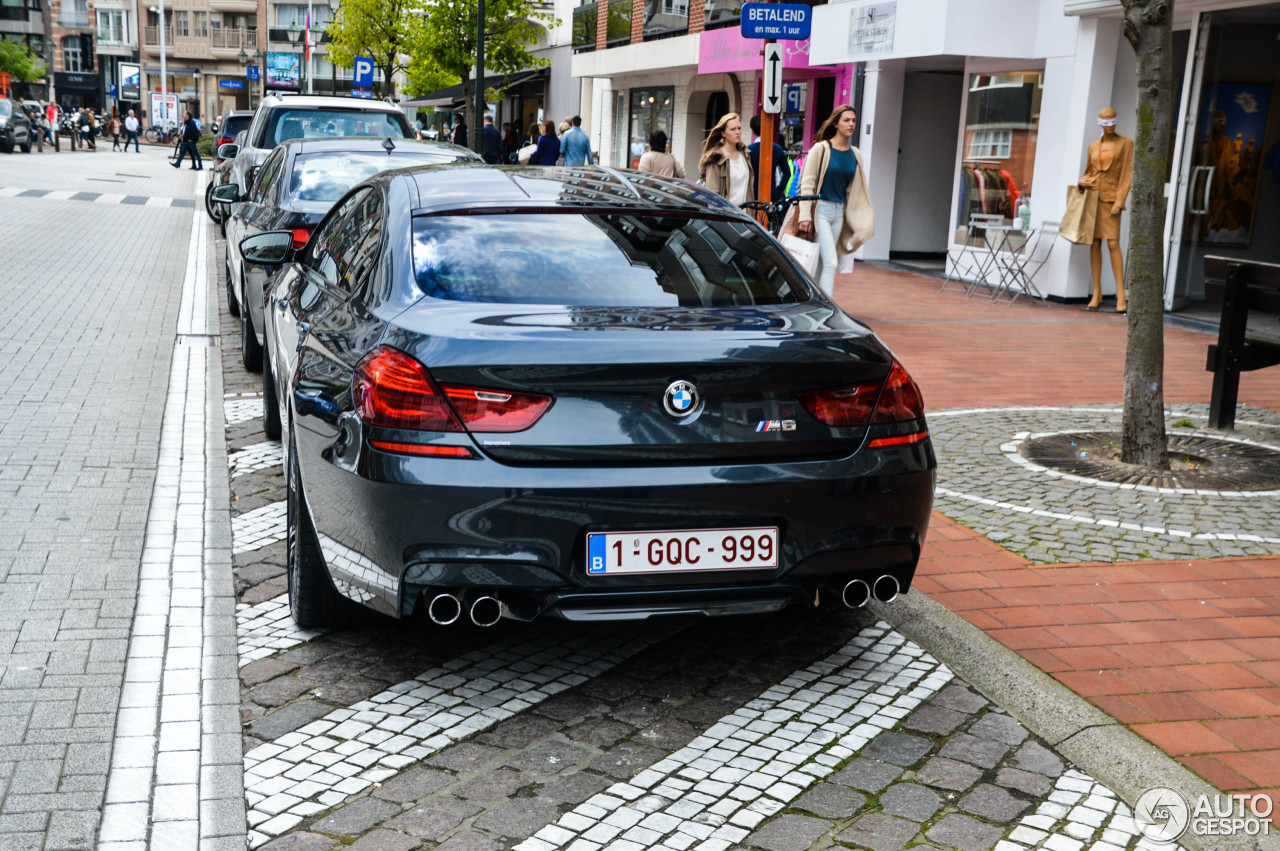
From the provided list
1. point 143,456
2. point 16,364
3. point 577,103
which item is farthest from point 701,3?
point 143,456

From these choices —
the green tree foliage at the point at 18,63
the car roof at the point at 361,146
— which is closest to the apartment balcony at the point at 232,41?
the green tree foliage at the point at 18,63

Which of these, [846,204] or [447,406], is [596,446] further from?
[846,204]

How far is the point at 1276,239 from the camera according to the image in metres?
14.3

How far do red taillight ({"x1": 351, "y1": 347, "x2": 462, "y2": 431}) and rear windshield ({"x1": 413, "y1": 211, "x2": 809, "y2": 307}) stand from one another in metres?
0.41

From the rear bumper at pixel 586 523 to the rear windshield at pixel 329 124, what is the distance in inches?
433

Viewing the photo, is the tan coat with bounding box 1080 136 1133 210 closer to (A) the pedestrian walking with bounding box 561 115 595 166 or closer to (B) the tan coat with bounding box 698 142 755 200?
(B) the tan coat with bounding box 698 142 755 200

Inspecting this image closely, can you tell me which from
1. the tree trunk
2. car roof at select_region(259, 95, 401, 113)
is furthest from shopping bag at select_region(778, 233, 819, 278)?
car roof at select_region(259, 95, 401, 113)

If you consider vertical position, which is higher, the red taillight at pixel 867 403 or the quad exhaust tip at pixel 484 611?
the red taillight at pixel 867 403

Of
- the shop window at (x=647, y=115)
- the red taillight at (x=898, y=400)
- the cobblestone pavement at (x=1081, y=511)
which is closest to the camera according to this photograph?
the red taillight at (x=898, y=400)

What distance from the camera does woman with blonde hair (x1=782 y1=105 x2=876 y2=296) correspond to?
1120 cm

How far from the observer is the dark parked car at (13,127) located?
43.0m

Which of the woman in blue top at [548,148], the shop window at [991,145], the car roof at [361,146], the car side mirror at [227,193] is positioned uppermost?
the shop window at [991,145]

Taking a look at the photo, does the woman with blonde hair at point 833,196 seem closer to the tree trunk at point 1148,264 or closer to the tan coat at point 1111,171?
the tan coat at point 1111,171

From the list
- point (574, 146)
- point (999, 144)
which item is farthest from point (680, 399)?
point (574, 146)
